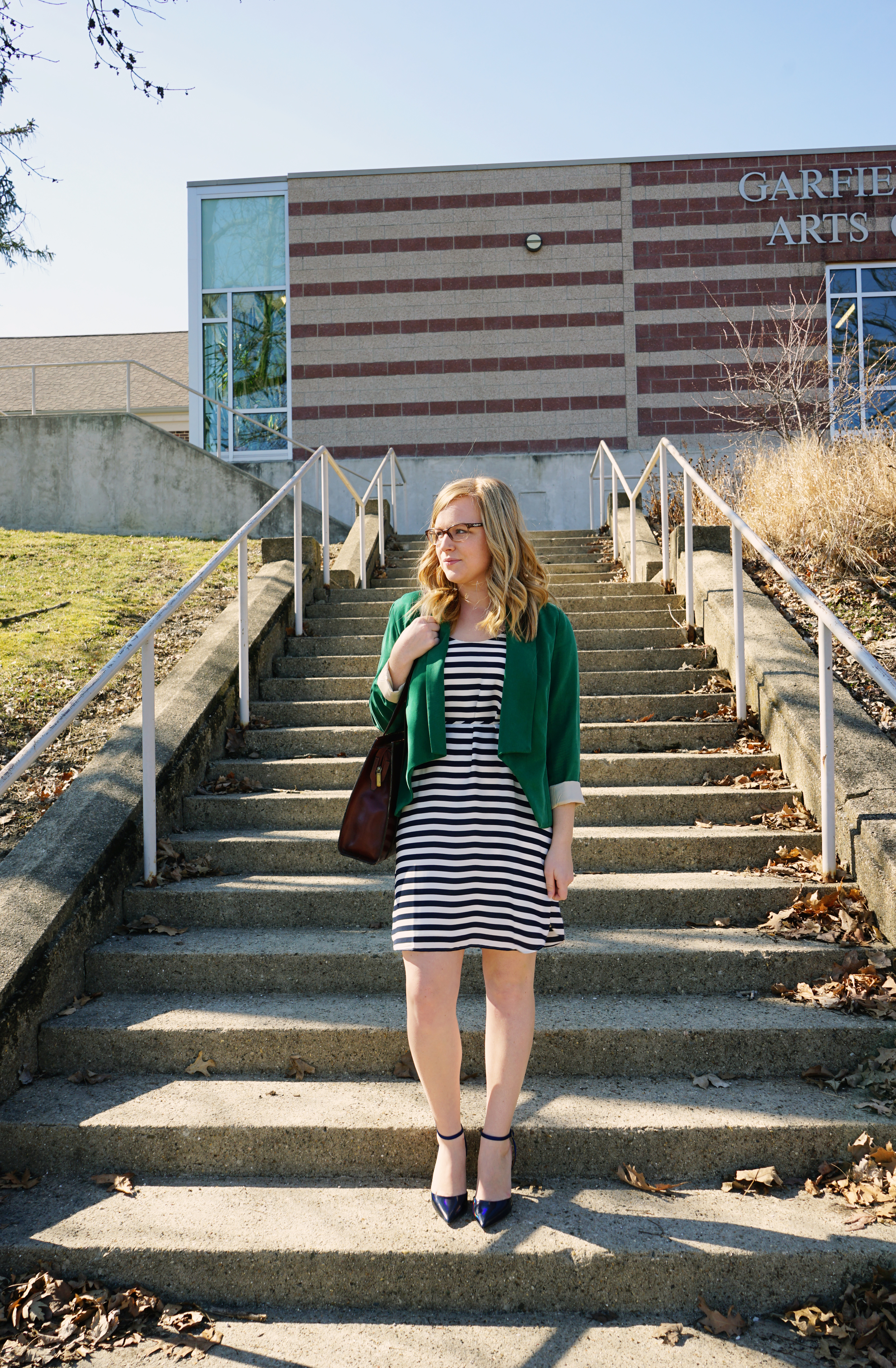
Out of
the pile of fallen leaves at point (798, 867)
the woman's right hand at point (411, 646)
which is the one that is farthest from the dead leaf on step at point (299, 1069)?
the pile of fallen leaves at point (798, 867)

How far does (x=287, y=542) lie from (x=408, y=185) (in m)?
9.57

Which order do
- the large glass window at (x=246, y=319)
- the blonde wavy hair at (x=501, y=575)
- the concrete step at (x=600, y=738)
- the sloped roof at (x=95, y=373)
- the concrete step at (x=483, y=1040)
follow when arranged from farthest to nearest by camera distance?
the sloped roof at (x=95, y=373) < the large glass window at (x=246, y=319) < the concrete step at (x=600, y=738) < the concrete step at (x=483, y=1040) < the blonde wavy hair at (x=501, y=575)

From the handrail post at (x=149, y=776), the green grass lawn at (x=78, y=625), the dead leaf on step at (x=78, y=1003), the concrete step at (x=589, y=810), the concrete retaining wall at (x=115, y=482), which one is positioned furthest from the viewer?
the concrete retaining wall at (x=115, y=482)

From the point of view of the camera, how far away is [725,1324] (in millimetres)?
2365

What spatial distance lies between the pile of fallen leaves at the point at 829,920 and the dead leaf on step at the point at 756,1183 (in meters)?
1.05

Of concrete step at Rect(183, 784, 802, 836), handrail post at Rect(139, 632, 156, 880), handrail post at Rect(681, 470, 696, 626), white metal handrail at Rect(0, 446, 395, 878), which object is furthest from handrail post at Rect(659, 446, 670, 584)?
handrail post at Rect(139, 632, 156, 880)

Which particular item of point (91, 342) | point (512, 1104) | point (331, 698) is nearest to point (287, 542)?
point (331, 698)

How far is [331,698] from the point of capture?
5.92 metres

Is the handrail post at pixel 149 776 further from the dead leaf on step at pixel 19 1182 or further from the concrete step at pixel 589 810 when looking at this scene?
the dead leaf on step at pixel 19 1182

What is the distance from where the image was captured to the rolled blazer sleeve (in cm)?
253

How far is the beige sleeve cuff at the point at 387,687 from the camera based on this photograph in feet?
8.35

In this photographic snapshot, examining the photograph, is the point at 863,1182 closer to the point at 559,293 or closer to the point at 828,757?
the point at 828,757

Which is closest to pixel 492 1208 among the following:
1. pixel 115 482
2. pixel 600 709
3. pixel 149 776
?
pixel 149 776

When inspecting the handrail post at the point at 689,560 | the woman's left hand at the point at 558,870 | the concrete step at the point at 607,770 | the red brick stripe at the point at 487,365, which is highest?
the red brick stripe at the point at 487,365
